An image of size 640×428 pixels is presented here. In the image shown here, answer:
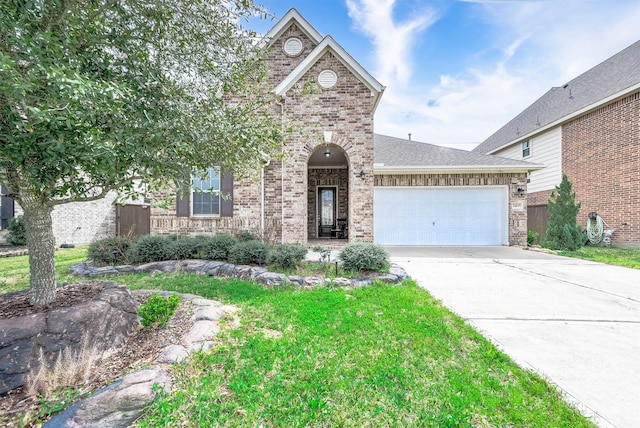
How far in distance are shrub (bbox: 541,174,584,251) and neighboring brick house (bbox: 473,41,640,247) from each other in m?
2.72

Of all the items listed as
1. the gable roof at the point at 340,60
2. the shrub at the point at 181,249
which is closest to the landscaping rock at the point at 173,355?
the shrub at the point at 181,249

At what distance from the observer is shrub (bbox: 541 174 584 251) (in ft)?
33.7

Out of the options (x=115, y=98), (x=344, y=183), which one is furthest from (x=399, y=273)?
(x=344, y=183)

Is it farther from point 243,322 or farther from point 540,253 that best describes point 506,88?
point 243,322

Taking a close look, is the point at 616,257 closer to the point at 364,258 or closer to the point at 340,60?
the point at 364,258

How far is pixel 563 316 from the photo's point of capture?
4.06 m

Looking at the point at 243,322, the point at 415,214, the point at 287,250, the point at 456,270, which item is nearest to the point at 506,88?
the point at 415,214

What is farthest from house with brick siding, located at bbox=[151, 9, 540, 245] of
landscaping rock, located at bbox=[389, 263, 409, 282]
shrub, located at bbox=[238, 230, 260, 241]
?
landscaping rock, located at bbox=[389, 263, 409, 282]

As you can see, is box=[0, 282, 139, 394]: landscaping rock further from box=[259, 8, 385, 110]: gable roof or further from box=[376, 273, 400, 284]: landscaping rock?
box=[259, 8, 385, 110]: gable roof

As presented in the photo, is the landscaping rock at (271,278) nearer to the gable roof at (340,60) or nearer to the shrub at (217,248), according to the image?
the shrub at (217,248)

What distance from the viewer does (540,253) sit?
9594 millimetres

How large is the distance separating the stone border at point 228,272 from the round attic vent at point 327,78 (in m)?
5.81

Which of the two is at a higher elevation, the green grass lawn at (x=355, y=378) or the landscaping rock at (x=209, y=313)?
the landscaping rock at (x=209, y=313)

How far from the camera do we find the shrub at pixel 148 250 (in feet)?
22.2
